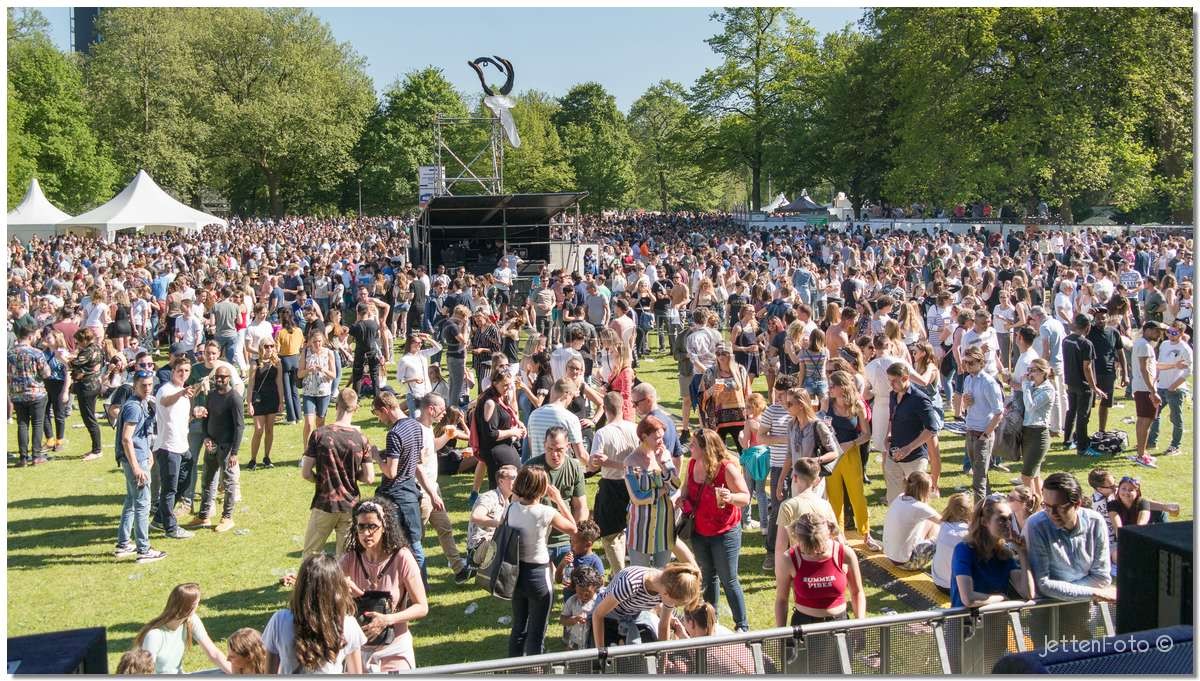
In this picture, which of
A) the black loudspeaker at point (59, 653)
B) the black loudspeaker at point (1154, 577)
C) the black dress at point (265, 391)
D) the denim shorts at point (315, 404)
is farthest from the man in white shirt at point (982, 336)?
the black loudspeaker at point (59, 653)

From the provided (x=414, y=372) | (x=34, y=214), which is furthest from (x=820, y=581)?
(x=34, y=214)

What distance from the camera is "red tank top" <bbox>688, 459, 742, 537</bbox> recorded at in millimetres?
6016

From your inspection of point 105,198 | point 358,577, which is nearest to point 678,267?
point 358,577

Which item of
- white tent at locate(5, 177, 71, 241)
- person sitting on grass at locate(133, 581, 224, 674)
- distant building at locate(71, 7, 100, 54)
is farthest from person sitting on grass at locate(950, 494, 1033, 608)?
distant building at locate(71, 7, 100, 54)

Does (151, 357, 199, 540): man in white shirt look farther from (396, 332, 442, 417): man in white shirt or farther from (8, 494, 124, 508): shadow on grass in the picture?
(396, 332, 442, 417): man in white shirt

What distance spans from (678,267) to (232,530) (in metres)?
13.4

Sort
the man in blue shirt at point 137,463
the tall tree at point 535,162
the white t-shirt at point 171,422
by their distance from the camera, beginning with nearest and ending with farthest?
the man in blue shirt at point 137,463 → the white t-shirt at point 171,422 → the tall tree at point 535,162

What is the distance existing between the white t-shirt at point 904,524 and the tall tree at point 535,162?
177 ft

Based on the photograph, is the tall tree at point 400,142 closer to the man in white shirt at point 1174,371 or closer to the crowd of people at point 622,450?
the crowd of people at point 622,450

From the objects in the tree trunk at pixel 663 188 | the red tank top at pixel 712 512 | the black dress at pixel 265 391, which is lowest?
the red tank top at pixel 712 512

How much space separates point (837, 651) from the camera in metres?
4.35

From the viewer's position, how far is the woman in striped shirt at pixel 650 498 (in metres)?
6.24

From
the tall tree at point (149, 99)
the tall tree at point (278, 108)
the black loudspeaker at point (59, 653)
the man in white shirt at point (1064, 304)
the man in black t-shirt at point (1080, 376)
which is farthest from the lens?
the tall tree at point (278, 108)

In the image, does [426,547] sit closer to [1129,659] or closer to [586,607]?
[586,607]
